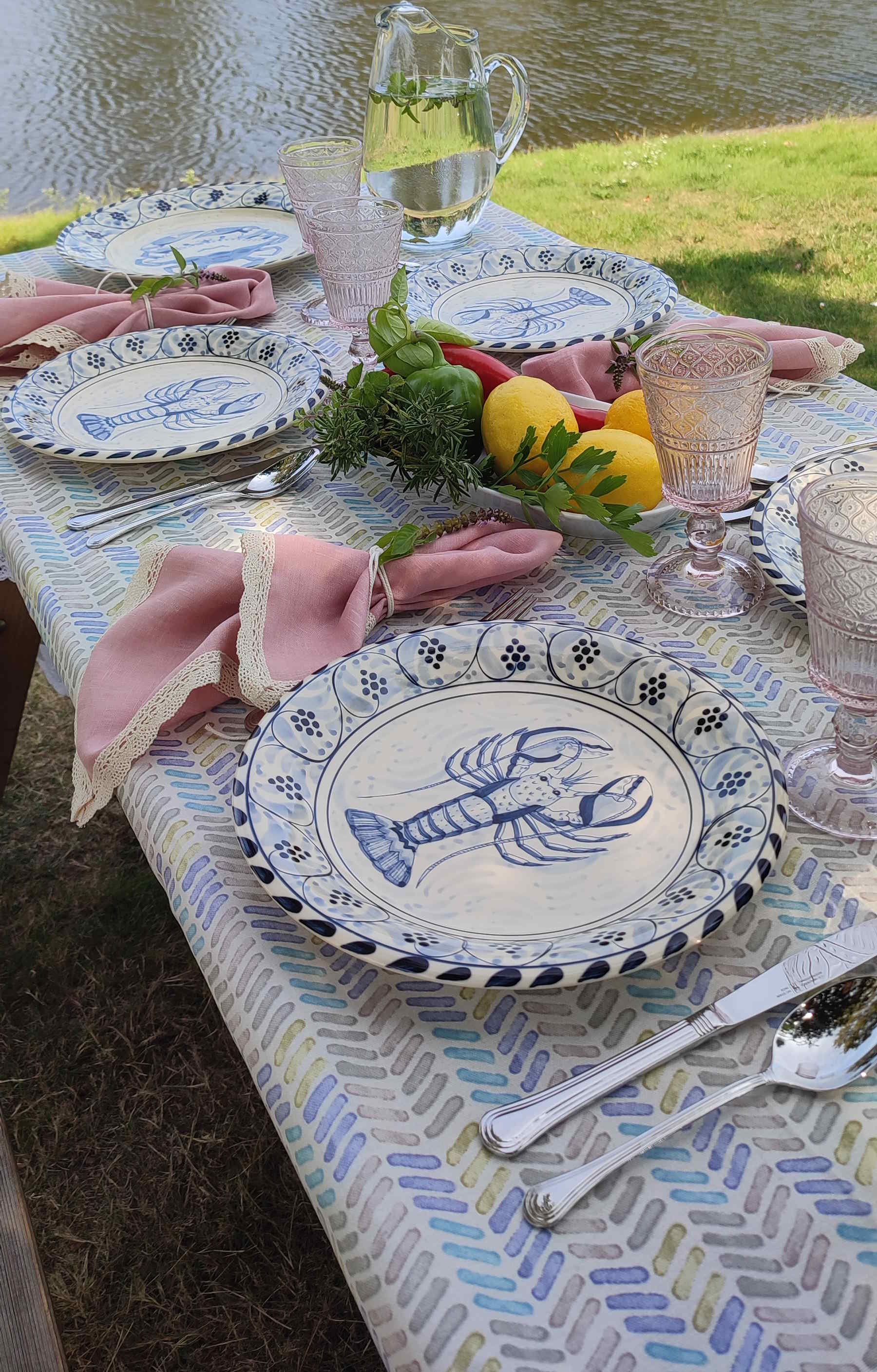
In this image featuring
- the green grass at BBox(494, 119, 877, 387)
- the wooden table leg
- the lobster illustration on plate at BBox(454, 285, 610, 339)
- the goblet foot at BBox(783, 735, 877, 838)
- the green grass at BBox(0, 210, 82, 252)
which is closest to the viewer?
the goblet foot at BBox(783, 735, 877, 838)

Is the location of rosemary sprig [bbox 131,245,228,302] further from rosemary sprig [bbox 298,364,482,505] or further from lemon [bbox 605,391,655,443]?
lemon [bbox 605,391,655,443]

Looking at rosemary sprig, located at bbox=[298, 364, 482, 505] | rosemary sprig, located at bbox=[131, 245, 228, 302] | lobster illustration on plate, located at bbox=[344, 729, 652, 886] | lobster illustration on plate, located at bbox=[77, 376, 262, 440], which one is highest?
rosemary sprig, located at bbox=[131, 245, 228, 302]

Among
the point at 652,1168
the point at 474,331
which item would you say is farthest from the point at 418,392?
the point at 652,1168

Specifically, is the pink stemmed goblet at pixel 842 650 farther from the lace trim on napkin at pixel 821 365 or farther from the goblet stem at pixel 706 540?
the lace trim on napkin at pixel 821 365

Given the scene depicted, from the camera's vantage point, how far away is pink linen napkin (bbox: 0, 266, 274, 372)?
5.27 feet

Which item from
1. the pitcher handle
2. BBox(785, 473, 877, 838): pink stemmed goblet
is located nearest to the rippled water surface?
the pitcher handle

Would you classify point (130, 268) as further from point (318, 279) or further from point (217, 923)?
point (217, 923)

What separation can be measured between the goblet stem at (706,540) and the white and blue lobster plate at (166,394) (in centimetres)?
49

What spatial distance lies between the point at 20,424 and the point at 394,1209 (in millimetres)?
1081

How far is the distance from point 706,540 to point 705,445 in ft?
0.38

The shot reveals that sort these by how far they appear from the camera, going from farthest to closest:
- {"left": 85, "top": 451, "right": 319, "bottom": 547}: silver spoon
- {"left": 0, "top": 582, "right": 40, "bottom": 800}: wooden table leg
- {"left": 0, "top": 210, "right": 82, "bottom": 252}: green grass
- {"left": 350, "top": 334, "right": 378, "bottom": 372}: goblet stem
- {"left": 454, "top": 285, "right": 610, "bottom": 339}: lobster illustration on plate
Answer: {"left": 0, "top": 210, "right": 82, "bottom": 252}: green grass < {"left": 0, "top": 582, "right": 40, "bottom": 800}: wooden table leg < {"left": 454, "top": 285, "right": 610, "bottom": 339}: lobster illustration on plate < {"left": 350, "top": 334, "right": 378, "bottom": 372}: goblet stem < {"left": 85, "top": 451, "right": 319, "bottom": 547}: silver spoon

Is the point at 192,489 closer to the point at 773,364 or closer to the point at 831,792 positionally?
the point at 773,364

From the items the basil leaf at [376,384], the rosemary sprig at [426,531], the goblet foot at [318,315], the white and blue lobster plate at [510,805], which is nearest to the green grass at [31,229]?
the goblet foot at [318,315]

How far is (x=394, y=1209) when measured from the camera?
1.94 ft
